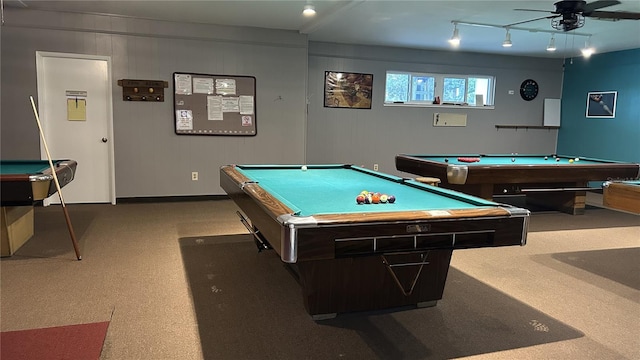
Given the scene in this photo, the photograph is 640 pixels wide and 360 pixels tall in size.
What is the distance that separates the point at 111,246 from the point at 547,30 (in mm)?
5547

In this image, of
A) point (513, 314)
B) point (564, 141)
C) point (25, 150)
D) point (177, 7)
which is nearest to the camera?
point (513, 314)

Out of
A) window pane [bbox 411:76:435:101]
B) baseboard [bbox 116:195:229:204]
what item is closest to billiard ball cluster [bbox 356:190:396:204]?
baseboard [bbox 116:195:229:204]

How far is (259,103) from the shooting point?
602cm

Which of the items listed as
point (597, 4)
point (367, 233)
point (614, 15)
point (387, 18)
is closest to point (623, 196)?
point (614, 15)

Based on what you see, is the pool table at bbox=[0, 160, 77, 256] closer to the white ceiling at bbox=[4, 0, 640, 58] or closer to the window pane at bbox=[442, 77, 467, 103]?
the white ceiling at bbox=[4, 0, 640, 58]

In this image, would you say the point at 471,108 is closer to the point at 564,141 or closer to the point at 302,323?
Answer: the point at 564,141

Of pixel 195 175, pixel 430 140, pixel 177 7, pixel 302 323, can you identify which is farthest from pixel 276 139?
pixel 302 323

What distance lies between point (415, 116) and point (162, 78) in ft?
13.0

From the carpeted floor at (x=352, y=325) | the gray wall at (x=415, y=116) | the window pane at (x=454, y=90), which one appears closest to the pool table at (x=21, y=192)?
the carpeted floor at (x=352, y=325)

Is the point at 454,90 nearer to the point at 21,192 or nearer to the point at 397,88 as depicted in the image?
the point at 397,88

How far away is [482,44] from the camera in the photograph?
6.63 metres

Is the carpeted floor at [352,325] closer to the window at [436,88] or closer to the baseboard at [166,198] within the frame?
the baseboard at [166,198]

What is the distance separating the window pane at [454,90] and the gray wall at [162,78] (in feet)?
8.77

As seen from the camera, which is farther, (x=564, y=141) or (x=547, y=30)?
(x=564, y=141)
